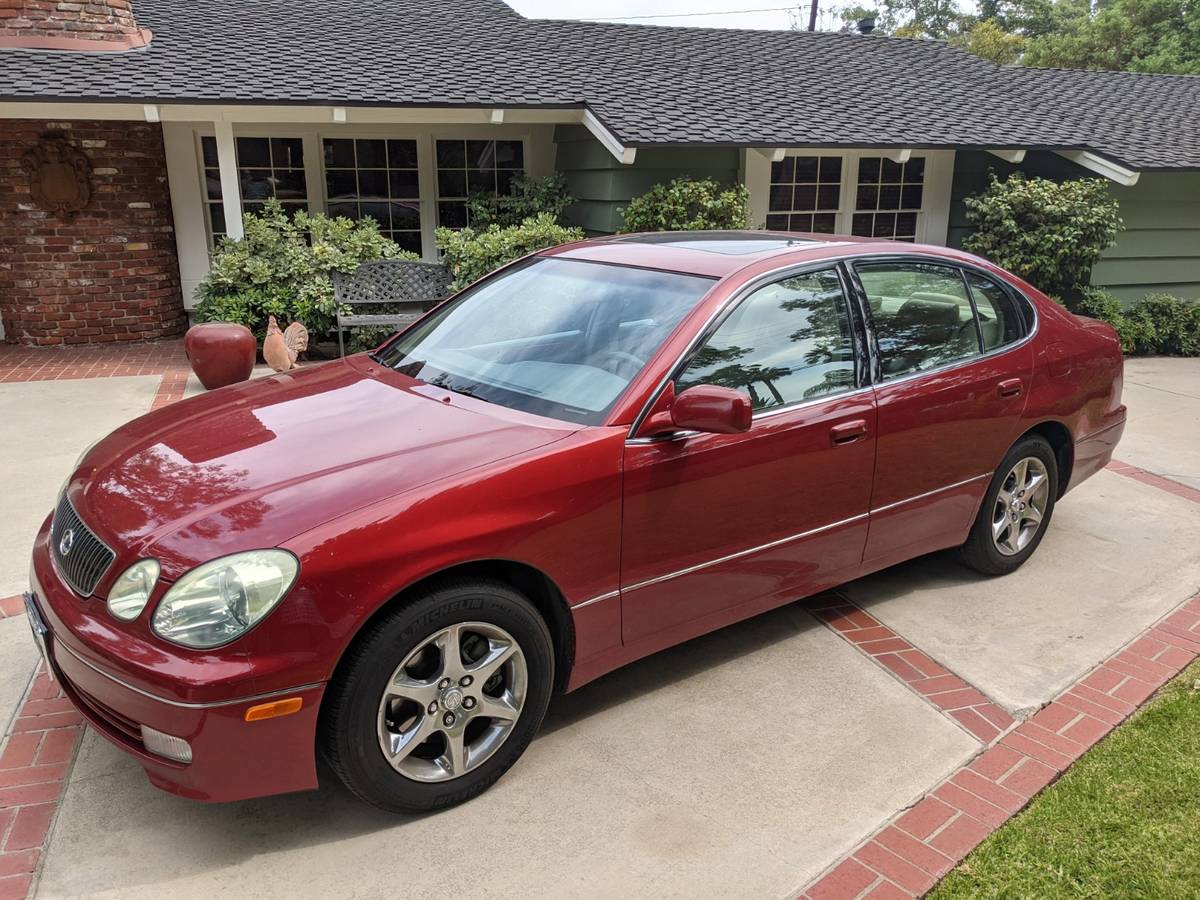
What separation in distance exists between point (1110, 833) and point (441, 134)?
11114mm

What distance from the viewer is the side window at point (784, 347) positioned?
11.4ft

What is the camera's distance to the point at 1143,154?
39.5ft

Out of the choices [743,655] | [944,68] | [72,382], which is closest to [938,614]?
[743,655]

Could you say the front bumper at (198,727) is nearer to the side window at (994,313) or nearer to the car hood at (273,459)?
the car hood at (273,459)

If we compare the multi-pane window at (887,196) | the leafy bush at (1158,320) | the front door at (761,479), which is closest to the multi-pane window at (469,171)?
the multi-pane window at (887,196)

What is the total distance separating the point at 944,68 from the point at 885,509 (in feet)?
44.1

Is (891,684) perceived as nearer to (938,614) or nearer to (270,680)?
(938,614)

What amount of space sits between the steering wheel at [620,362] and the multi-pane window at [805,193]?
30.9ft

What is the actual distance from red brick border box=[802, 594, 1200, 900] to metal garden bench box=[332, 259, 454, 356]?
22.3 feet

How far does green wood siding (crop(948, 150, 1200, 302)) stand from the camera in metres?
12.6

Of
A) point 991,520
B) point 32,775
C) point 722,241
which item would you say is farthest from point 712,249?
point 32,775

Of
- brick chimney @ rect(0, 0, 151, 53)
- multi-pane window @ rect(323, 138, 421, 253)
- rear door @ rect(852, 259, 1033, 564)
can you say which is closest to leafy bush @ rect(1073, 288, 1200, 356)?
rear door @ rect(852, 259, 1033, 564)

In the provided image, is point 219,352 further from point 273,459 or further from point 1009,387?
point 1009,387

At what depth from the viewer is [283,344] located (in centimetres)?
892
